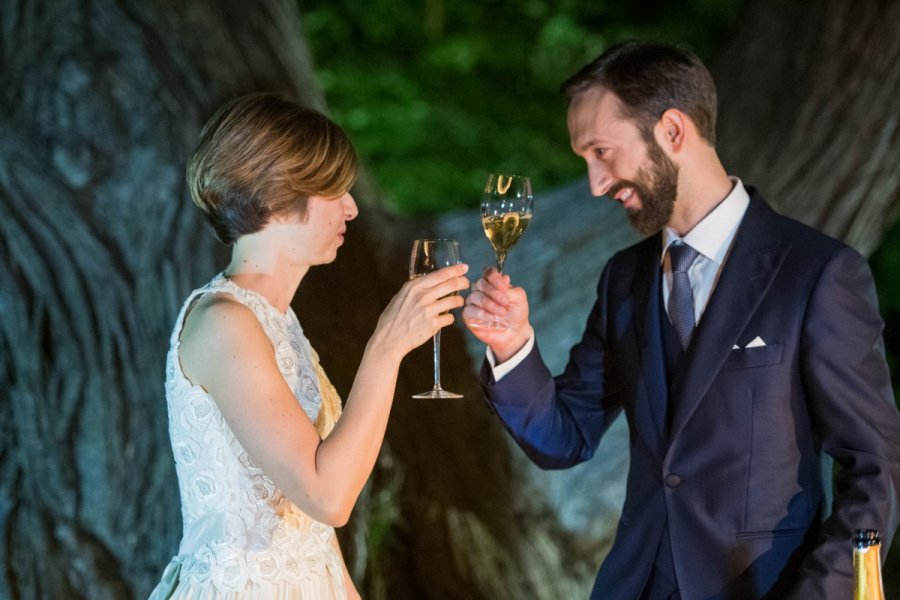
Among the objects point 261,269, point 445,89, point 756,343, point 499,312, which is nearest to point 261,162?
point 261,269

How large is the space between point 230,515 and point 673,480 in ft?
3.65

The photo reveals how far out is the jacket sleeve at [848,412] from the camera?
2.53 m

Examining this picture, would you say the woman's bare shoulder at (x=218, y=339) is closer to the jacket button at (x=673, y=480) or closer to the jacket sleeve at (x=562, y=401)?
the jacket sleeve at (x=562, y=401)

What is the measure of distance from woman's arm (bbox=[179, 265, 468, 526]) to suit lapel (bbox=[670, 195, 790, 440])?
0.70 meters

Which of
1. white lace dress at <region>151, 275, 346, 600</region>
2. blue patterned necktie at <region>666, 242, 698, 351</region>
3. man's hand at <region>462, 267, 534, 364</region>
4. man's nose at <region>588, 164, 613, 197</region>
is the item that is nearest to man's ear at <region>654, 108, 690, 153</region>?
man's nose at <region>588, 164, 613, 197</region>

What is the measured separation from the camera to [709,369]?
276cm

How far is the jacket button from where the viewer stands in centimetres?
279

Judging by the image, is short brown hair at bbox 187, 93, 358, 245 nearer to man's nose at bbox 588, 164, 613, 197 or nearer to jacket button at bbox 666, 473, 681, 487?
Answer: man's nose at bbox 588, 164, 613, 197

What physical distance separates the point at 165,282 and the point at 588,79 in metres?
1.69

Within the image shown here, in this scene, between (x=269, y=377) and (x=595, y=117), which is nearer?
(x=269, y=377)

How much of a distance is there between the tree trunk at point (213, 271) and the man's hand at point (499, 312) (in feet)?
3.68

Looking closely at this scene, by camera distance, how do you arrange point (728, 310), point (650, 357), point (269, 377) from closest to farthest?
point (269, 377)
point (728, 310)
point (650, 357)

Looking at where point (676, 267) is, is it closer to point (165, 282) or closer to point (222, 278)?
point (222, 278)

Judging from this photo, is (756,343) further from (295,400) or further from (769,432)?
(295,400)
